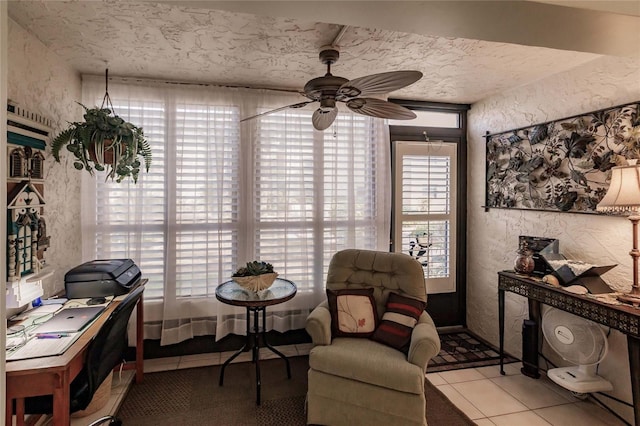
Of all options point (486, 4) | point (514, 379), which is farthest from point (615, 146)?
point (514, 379)

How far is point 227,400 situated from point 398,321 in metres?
1.38

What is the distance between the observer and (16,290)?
1880 mm

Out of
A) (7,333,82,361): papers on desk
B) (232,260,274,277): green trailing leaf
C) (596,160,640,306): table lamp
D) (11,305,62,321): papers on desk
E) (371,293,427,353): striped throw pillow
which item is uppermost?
(596,160,640,306): table lamp

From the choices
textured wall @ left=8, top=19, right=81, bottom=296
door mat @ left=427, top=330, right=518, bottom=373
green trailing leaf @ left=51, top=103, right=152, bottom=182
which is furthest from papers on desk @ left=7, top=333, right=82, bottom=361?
door mat @ left=427, top=330, right=518, bottom=373

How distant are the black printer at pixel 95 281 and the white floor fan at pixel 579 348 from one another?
3085 millimetres

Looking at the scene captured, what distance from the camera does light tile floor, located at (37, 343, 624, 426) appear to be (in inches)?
91.0

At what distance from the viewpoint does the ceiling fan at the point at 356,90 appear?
5.71 ft

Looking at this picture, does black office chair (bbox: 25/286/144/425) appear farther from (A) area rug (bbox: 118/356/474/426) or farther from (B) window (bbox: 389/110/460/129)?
(B) window (bbox: 389/110/460/129)

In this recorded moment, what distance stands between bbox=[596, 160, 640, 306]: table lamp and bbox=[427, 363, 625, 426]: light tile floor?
919 mm

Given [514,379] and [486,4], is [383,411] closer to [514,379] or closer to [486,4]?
[514,379]

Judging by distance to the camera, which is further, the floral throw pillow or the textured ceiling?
the floral throw pillow

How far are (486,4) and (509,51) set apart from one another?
1.30m

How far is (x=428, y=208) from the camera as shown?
145 inches

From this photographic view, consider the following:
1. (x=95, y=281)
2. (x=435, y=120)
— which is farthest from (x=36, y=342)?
(x=435, y=120)
